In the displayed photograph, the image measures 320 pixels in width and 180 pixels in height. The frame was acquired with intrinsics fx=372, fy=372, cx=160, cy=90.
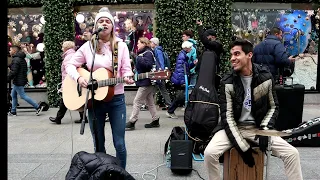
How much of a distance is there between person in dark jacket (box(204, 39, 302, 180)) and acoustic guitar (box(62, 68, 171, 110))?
949mm

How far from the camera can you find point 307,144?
6164 mm

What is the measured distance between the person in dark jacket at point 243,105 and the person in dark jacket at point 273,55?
273cm

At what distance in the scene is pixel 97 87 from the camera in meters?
4.00

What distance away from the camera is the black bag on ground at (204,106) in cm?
504

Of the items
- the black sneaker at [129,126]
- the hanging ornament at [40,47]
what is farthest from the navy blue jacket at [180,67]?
the hanging ornament at [40,47]

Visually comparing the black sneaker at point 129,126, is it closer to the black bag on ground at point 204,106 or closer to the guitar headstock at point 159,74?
the black bag on ground at point 204,106

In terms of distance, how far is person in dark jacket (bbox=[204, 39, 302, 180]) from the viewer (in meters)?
3.85

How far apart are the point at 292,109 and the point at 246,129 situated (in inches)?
116

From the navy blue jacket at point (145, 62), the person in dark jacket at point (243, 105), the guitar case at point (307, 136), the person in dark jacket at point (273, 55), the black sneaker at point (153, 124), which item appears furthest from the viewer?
the black sneaker at point (153, 124)

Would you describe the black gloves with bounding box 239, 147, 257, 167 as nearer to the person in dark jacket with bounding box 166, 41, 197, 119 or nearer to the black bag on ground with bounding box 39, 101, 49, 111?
the person in dark jacket with bounding box 166, 41, 197, 119

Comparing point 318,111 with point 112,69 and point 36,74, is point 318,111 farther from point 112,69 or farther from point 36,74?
point 36,74

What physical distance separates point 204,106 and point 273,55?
7.44 ft

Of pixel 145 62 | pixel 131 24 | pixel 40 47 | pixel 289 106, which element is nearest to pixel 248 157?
pixel 289 106

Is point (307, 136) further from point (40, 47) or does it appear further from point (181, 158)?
point (40, 47)
